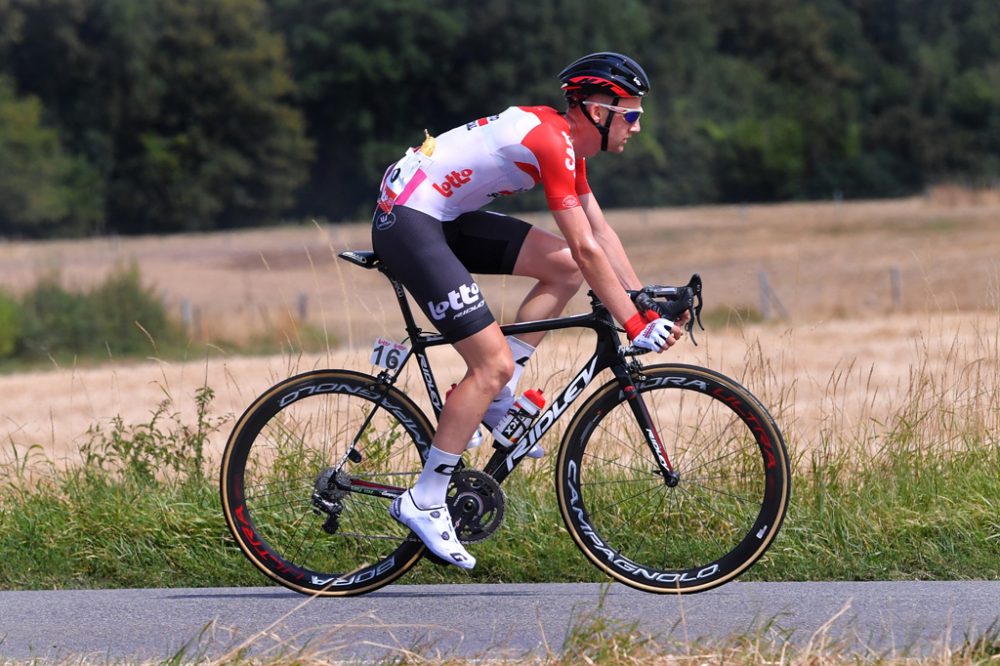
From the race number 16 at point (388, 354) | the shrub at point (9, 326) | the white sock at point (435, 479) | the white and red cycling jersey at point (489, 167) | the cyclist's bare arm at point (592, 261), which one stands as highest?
the white and red cycling jersey at point (489, 167)

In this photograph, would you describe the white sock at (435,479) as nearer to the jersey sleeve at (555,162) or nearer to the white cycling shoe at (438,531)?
the white cycling shoe at (438,531)

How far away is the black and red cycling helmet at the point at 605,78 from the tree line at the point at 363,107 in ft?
218

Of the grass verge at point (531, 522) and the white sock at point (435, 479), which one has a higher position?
the white sock at point (435, 479)

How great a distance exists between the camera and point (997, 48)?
88312mm

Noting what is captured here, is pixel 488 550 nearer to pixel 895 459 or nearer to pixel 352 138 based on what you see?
pixel 895 459

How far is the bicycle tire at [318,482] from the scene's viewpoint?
5.73 metres

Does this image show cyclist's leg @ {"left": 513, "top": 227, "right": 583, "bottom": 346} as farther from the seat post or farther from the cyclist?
the seat post

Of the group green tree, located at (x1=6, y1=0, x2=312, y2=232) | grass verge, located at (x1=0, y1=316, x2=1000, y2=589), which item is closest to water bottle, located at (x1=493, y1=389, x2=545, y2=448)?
grass verge, located at (x1=0, y1=316, x2=1000, y2=589)

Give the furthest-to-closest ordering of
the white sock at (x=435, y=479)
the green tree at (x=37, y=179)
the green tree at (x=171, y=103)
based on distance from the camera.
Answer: the green tree at (x=171, y=103) < the green tree at (x=37, y=179) < the white sock at (x=435, y=479)

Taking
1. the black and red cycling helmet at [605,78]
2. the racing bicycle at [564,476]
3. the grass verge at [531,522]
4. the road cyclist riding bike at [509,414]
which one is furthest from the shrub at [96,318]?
the black and red cycling helmet at [605,78]

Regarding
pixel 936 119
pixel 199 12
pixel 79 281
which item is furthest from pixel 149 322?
pixel 936 119

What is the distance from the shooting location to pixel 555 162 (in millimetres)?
5289

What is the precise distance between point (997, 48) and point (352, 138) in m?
Result: 37.7

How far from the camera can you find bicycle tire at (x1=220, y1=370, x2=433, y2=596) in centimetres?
573
